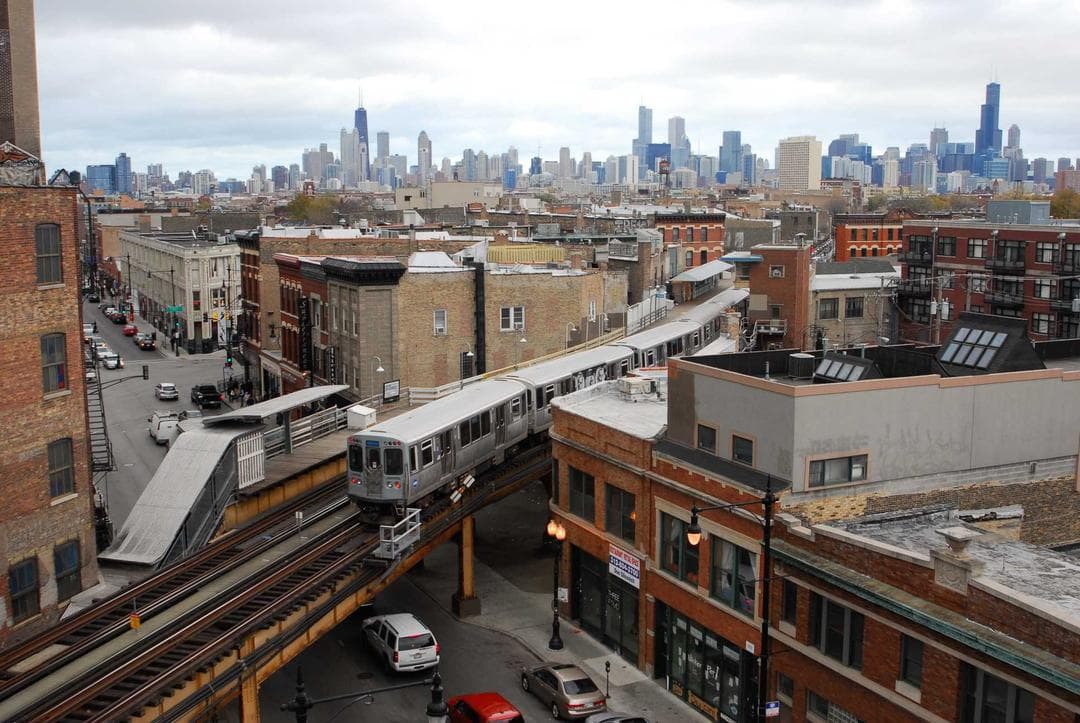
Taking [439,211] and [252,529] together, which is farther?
[439,211]

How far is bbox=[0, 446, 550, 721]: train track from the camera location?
806 inches

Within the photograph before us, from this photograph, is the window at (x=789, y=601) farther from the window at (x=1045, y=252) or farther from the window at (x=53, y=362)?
the window at (x=1045, y=252)

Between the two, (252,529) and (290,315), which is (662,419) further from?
(290,315)

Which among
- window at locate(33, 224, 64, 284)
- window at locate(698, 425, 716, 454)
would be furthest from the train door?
window at locate(33, 224, 64, 284)

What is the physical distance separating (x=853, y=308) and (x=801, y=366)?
45.8 metres

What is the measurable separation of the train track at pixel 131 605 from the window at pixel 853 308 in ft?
164

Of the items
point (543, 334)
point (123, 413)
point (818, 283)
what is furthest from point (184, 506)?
point (818, 283)

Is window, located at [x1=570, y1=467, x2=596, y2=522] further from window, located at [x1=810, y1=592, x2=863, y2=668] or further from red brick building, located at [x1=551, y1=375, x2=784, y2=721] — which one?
window, located at [x1=810, y1=592, x2=863, y2=668]

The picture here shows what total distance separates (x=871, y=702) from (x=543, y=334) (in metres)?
34.7

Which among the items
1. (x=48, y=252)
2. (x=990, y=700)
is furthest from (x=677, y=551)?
(x=48, y=252)

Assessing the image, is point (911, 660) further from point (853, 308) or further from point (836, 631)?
point (853, 308)

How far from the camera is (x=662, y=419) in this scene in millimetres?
32031

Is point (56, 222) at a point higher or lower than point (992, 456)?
higher

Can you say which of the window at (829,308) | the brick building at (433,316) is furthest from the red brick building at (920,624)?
the window at (829,308)
